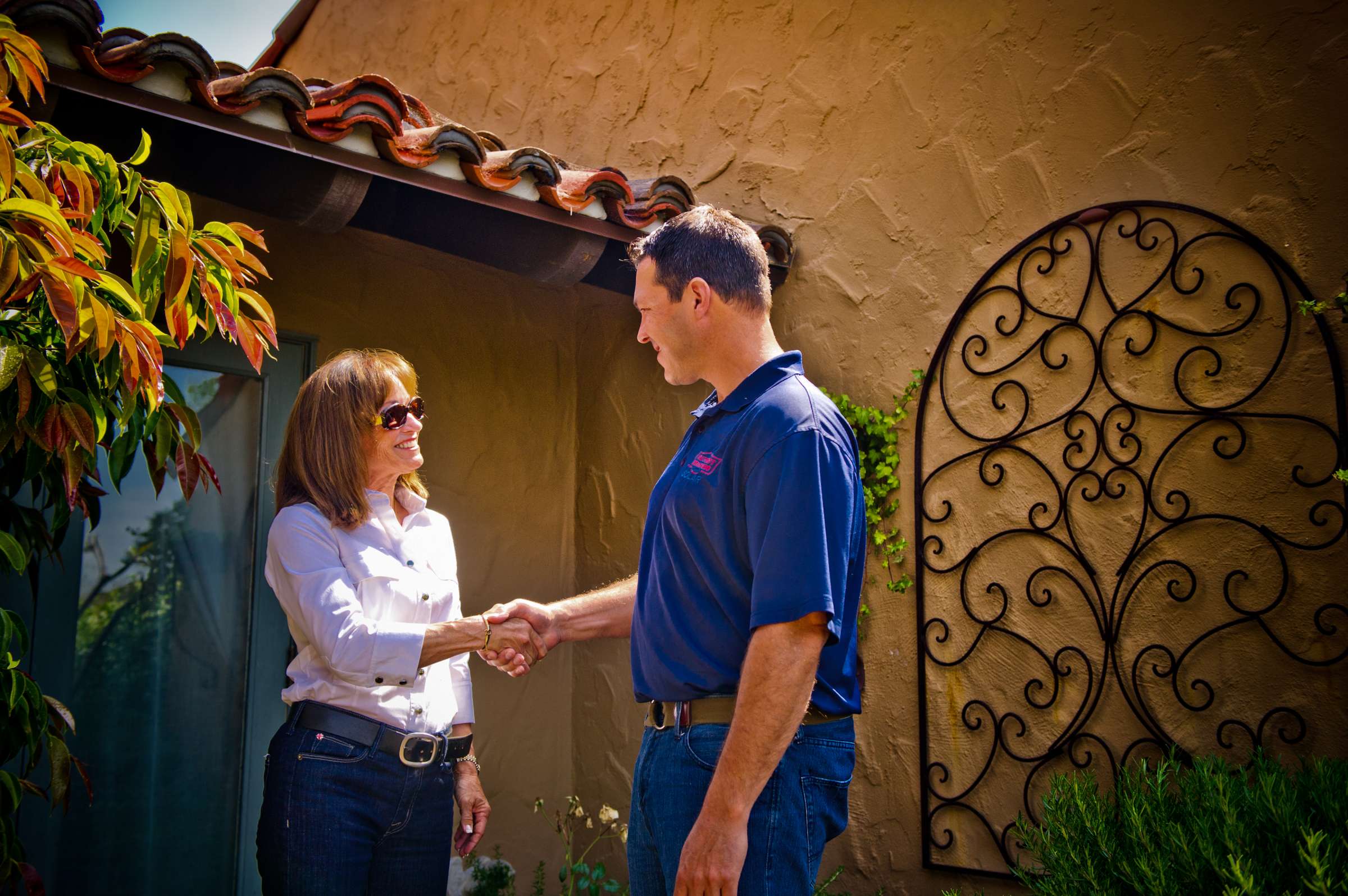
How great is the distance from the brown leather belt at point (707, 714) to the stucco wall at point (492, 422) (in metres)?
2.07

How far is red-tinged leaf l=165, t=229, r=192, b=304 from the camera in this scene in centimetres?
171

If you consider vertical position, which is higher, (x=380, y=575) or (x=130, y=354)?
(x=130, y=354)

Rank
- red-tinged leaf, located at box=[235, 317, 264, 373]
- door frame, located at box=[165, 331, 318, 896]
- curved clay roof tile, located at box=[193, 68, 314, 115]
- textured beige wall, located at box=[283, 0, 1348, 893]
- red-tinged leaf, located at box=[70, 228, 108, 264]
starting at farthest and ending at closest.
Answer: door frame, located at box=[165, 331, 318, 896] < textured beige wall, located at box=[283, 0, 1348, 893] < curved clay roof tile, located at box=[193, 68, 314, 115] < red-tinged leaf, located at box=[235, 317, 264, 373] < red-tinged leaf, located at box=[70, 228, 108, 264]

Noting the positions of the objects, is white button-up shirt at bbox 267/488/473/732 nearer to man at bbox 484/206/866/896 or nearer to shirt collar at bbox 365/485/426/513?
shirt collar at bbox 365/485/426/513

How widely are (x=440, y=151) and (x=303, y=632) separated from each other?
129cm

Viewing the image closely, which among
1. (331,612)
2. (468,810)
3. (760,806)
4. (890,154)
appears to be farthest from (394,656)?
(890,154)

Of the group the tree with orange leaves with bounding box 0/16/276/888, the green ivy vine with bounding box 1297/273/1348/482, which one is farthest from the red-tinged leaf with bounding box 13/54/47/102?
the green ivy vine with bounding box 1297/273/1348/482

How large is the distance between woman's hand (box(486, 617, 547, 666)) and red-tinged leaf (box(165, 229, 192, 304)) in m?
1.17

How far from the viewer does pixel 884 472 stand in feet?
10.2

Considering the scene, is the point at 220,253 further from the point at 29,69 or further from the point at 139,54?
the point at 139,54

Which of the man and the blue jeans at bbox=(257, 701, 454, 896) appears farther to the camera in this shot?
the blue jeans at bbox=(257, 701, 454, 896)

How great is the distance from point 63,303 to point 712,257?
103 cm

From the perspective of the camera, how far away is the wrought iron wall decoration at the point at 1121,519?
8.12ft

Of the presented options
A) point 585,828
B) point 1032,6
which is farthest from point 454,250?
point 585,828
